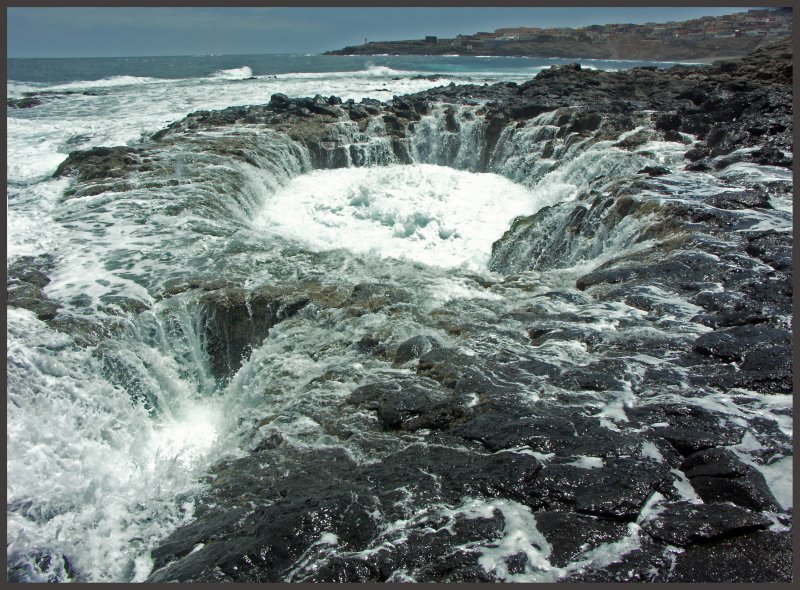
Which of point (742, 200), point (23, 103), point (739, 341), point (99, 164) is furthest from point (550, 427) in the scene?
point (23, 103)

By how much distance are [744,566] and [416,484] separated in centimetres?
270

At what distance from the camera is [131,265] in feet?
32.4

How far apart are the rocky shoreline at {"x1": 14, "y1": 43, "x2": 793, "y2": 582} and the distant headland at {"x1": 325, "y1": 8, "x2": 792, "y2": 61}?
8643cm

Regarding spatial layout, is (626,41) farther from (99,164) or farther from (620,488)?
(620,488)

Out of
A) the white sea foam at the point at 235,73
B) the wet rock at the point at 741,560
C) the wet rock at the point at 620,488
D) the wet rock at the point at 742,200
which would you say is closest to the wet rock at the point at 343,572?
the wet rock at the point at 620,488

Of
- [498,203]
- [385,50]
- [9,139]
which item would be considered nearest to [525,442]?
[498,203]

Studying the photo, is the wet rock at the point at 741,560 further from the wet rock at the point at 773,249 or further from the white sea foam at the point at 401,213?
the white sea foam at the point at 401,213

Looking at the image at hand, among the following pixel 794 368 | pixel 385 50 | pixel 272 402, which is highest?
pixel 385 50

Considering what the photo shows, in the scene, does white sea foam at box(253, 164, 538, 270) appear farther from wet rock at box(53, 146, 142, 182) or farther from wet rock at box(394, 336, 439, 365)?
wet rock at box(394, 336, 439, 365)

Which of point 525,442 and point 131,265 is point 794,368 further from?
point 131,265

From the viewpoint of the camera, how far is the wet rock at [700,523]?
4.20 metres

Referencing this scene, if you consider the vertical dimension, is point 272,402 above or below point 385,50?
below

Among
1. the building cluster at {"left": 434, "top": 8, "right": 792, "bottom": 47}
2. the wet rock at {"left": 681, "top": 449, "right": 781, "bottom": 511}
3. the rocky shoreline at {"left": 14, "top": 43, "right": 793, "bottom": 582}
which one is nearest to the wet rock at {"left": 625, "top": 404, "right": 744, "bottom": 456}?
the rocky shoreline at {"left": 14, "top": 43, "right": 793, "bottom": 582}

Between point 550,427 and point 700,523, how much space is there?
5.32 feet
